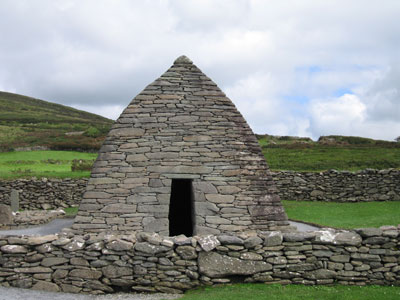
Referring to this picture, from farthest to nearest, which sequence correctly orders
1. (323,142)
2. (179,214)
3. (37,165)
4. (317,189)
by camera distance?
(323,142) → (37,165) → (317,189) → (179,214)

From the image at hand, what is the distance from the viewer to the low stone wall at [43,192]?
22.0 meters

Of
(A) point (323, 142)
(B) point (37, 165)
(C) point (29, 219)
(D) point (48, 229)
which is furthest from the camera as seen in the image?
(A) point (323, 142)

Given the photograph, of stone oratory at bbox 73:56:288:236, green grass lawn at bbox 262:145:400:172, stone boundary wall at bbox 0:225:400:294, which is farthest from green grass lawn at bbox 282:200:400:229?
green grass lawn at bbox 262:145:400:172

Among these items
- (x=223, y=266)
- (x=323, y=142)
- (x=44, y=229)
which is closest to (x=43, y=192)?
(x=44, y=229)

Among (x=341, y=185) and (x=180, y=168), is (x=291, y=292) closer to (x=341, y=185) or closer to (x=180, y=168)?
(x=180, y=168)

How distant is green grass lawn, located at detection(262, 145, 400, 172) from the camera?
93.4 feet

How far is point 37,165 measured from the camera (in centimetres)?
2978

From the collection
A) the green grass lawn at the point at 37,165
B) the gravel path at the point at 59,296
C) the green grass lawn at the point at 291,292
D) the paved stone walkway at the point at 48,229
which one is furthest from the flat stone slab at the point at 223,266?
the green grass lawn at the point at 37,165

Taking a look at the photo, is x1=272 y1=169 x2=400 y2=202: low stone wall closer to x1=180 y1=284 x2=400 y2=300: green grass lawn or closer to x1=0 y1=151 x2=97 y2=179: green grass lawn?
x1=0 y1=151 x2=97 y2=179: green grass lawn

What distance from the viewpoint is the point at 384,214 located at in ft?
54.9

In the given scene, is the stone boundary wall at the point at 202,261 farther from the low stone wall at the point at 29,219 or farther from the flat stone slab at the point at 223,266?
the low stone wall at the point at 29,219

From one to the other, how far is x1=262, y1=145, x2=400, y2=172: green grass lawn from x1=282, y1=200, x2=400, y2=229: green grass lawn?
695 cm

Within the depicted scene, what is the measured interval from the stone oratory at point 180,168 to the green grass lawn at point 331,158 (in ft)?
57.7

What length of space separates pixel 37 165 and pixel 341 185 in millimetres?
21612
